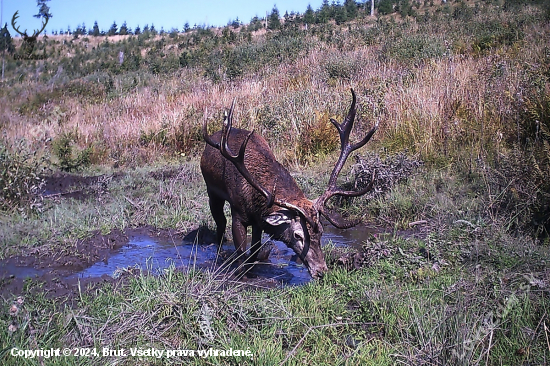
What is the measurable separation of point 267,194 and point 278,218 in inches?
11.8

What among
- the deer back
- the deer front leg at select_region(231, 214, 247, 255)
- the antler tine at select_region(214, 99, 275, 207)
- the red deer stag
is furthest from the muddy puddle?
the antler tine at select_region(214, 99, 275, 207)

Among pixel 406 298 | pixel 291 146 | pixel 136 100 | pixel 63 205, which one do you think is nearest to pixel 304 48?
pixel 136 100

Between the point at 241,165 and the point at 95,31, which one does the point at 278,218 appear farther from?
the point at 95,31

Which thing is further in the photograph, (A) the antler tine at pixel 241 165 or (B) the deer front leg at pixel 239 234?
(B) the deer front leg at pixel 239 234

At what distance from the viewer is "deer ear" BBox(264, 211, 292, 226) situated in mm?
5105

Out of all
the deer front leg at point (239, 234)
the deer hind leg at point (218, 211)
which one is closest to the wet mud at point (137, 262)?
the deer front leg at point (239, 234)

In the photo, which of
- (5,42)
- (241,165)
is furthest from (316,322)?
(5,42)

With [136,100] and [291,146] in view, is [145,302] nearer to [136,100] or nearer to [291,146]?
[291,146]

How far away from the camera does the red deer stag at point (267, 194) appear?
503 cm

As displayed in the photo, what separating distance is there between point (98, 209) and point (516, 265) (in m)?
5.97

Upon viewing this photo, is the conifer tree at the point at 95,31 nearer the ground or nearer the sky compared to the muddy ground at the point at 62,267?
nearer the sky

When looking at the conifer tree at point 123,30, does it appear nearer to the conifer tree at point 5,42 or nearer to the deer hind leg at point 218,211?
the conifer tree at point 5,42

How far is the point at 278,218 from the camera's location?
5102 millimetres

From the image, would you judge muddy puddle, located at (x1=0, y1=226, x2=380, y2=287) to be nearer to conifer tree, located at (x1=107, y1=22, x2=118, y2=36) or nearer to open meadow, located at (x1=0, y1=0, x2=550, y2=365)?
open meadow, located at (x1=0, y1=0, x2=550, y2=365)
